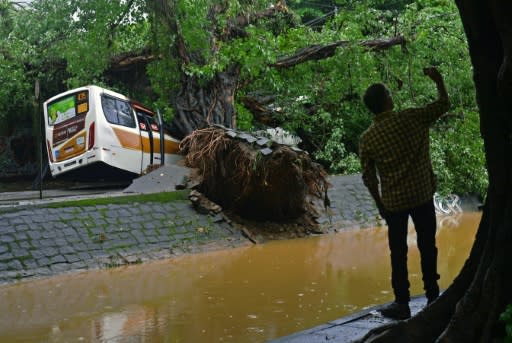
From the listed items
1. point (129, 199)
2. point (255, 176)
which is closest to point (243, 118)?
point (255, 176)

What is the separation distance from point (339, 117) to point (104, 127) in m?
7.54

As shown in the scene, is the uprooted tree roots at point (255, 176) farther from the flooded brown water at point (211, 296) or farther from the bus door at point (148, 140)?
the bus door at point (148, 140)

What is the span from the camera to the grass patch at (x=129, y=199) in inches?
502

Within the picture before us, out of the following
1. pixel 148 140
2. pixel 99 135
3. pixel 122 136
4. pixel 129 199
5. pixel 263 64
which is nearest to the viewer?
pixel 129 199

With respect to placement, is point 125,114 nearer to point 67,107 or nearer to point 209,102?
point 67,107

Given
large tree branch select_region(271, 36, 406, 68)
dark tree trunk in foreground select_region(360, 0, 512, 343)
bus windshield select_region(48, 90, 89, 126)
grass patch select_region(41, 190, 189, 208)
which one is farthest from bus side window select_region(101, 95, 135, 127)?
dark tree trunk in foreground select_region(360, 0, 512, 343)

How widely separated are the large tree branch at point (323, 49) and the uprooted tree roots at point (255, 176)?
14.9 feet

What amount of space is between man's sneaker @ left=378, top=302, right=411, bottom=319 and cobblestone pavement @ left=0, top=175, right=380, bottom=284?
668 cm

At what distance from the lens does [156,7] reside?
47.4 ft

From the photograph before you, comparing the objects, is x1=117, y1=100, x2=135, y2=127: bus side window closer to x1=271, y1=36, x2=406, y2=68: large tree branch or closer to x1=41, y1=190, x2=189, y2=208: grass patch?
x1=271, y1=36, x2=406, y2=68: large tree branch

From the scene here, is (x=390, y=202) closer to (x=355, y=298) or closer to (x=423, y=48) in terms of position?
(x=355, y=298)

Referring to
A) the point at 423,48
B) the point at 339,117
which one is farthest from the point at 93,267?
the point at 339,117

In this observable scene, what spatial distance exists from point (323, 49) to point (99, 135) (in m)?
6.52

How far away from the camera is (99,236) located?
12211 mm
